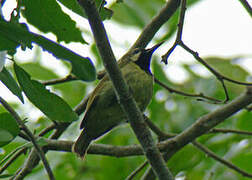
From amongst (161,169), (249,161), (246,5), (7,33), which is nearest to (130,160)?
(249,161)

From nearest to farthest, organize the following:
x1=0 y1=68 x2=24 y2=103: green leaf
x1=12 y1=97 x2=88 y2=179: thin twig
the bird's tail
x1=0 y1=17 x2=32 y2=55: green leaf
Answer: x1=0 y1=17 x2=32 y2=55: green leaf < x1=0 y1=68 x2=24 y2=103: green leaf < x1=12 y1=97 x2=88 y2=179: thin twig < the bird's tail

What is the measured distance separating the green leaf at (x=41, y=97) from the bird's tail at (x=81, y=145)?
0.96m

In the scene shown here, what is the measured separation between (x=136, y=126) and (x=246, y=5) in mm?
917

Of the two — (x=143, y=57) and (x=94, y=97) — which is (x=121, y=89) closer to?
(x=94, y=97)

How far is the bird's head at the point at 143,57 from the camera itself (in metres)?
3.71

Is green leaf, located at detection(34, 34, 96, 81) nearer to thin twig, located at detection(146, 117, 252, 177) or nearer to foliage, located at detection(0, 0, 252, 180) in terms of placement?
foliage, located at detection(0, 0, 252, 180)

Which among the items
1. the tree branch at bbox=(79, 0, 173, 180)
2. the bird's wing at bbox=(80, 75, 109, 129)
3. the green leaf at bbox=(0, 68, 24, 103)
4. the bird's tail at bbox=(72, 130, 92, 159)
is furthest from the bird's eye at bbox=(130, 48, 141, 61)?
the green leaf at bbox=(0, 68, 24, 103)

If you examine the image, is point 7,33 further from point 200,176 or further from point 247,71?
point 247,71

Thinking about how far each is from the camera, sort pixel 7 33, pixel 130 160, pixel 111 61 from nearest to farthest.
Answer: pixel 7 33 → pixel 111 61 → pixel 130 160

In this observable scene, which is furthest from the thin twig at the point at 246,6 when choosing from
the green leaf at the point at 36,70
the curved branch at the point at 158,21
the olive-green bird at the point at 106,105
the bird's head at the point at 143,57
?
the green leaf at the point at 36,70

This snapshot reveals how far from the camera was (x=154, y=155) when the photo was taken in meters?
2.38

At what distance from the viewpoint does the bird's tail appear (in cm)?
306

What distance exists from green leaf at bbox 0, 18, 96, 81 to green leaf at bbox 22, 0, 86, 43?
41 centimetres

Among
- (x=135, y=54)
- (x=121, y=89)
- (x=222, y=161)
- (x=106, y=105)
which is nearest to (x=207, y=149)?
(x=222, y=161)
